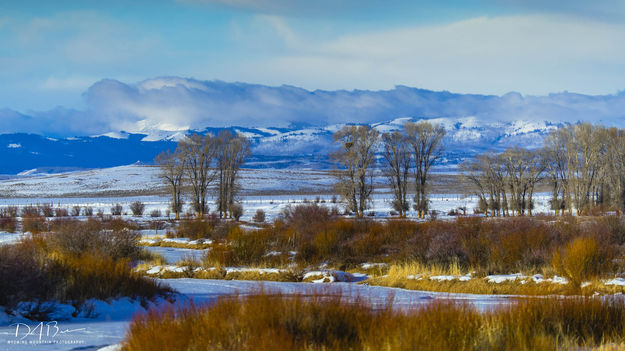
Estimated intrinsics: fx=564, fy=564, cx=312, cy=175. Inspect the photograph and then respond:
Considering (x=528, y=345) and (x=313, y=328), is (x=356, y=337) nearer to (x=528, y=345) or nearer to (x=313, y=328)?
(x=313, y=328)

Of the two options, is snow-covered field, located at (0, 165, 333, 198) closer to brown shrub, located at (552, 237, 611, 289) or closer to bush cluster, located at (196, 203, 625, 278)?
bush cluster, located at (196, 203, 625, 278)

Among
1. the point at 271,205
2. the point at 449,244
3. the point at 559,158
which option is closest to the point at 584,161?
the point at 559,158

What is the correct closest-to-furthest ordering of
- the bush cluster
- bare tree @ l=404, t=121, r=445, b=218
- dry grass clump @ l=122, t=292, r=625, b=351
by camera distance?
dry grass clump @ l=122, t=292, r=625, b=351 < the bush cluster < bare tree @ l=404, t=121, r=445, b=218

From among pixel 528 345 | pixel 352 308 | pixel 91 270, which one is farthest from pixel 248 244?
pixel 528 345

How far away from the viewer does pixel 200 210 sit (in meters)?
58.1

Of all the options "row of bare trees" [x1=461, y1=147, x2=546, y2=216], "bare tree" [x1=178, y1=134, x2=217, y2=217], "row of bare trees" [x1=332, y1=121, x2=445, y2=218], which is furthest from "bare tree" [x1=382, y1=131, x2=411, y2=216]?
"bare tree" [x1=178, y1=134, x2=217, y2=217]

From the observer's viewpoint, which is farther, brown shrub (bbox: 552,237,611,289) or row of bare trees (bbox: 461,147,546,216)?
row of bare trees (bbox: 461,147,546,216)

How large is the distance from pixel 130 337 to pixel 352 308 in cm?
260

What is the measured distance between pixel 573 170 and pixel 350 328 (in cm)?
6084

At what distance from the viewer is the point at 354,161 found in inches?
2205

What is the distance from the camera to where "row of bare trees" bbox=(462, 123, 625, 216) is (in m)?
57.6

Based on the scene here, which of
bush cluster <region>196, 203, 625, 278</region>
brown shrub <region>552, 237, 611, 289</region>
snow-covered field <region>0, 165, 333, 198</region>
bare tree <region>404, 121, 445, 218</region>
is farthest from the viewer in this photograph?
snow-covered field <region>0, 165, 333, 198</region>

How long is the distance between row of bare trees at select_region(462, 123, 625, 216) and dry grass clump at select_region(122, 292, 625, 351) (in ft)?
165

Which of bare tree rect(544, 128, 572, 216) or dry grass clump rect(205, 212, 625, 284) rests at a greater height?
bare tree rect(544, 128, 572, 216)
